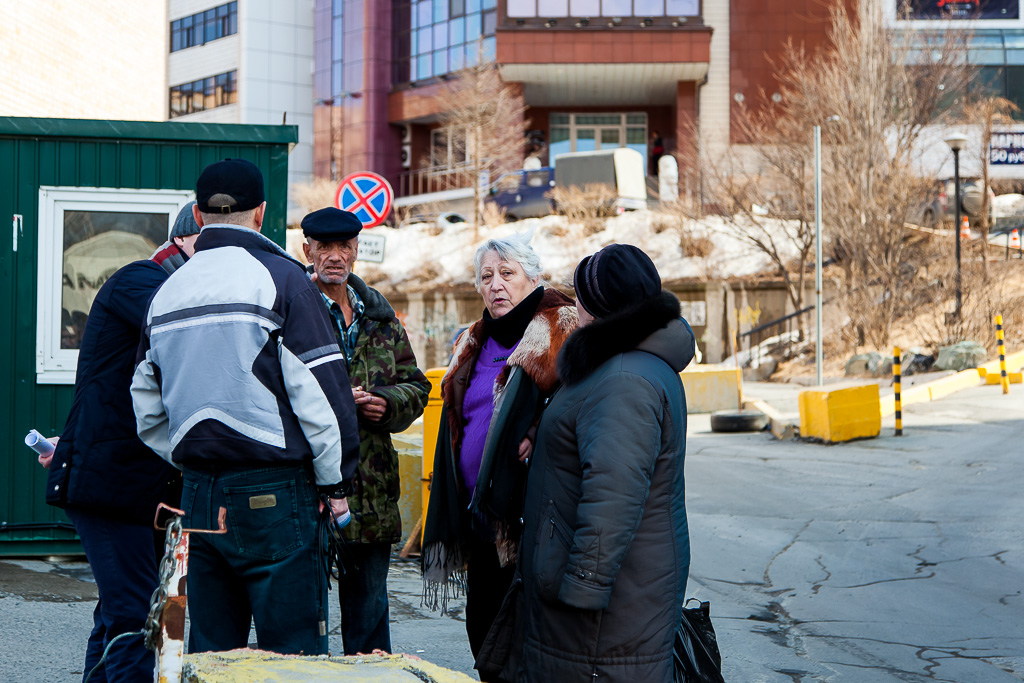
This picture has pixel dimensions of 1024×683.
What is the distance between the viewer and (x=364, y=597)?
3852 millimetres

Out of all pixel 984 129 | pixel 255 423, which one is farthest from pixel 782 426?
pixel 984 129

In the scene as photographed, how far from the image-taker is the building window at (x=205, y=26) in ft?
175

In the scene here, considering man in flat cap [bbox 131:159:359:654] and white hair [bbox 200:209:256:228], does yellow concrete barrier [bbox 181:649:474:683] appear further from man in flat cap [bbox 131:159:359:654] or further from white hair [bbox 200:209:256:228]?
white hair [bbox 200:209:256:228]

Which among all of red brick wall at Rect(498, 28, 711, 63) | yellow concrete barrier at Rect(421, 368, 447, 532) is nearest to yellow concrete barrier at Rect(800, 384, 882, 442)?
yellow concrete barrier at Rect(421, 368, 447, 532)

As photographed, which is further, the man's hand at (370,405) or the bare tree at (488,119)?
the bare tree at (488,119)

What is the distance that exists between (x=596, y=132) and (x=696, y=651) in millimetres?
42678

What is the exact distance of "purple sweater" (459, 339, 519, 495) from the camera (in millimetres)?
3998

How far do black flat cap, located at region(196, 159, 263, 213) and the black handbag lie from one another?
1.85 metres

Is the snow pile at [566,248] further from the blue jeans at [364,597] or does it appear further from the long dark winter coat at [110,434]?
the long dark winter coat at [110,434]

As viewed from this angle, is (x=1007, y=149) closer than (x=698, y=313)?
No

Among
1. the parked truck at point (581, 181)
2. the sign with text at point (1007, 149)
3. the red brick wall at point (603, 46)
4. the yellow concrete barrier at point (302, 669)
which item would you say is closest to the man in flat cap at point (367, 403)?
the yellow concrete barrier at point (302, 669)

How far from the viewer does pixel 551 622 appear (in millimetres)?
2967

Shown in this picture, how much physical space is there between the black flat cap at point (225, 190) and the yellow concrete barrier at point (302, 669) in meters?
1.31

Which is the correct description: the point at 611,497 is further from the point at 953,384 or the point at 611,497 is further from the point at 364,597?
the point at 953,384
